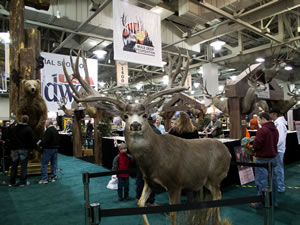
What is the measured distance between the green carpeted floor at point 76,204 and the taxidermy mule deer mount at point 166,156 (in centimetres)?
55

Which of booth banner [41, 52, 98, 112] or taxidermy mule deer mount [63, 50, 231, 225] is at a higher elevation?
booth banner [41, 52, 98, 112]

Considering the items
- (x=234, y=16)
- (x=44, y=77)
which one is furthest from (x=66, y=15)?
(x=234, y=16)

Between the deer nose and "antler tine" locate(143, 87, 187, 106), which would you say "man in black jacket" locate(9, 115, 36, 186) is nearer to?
"antler tine" locate(143, 87, 187, 106)

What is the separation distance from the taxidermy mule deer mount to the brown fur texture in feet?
13.2

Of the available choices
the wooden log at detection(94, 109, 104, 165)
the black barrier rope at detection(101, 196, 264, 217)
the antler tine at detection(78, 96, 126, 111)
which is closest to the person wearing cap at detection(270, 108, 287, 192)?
the black barrier rope at detection(101, 196, 264, 217)

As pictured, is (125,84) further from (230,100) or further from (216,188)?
(216,188)

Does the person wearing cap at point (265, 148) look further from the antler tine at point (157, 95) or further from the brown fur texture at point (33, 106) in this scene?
the brown fur texture at point (33, 106)

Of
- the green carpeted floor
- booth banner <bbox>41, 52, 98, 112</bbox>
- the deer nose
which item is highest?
booth banner <bbox>41, 52, 98, 112</bbox>

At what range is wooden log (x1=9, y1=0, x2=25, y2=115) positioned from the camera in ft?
19.9

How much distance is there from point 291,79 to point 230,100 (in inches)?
590

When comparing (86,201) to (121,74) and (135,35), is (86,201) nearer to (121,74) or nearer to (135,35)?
(135,35)

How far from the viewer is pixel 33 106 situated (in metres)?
6.16

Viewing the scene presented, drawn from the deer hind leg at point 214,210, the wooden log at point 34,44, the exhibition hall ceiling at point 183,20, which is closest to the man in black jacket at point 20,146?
the wooden log at point 34,44

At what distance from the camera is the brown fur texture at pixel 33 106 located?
19.2 ft
